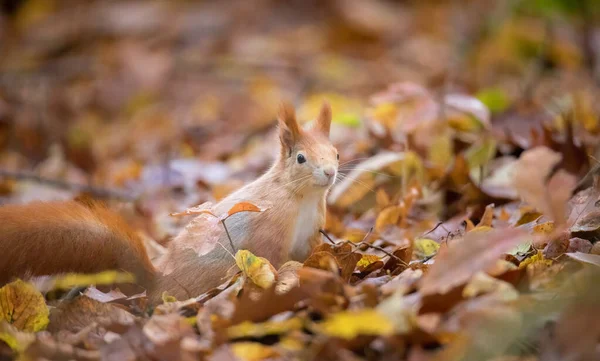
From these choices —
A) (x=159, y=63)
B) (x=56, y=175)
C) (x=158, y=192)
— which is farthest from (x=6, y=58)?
(x=158, y=192)

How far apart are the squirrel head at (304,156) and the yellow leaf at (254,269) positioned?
469 mm

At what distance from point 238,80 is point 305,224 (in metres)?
4.70

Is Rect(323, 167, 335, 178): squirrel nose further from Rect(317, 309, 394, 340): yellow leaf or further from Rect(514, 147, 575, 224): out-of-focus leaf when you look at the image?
Rect(317, 309, 394, 340): yellow leaf

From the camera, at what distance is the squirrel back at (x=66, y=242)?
6.57 feet

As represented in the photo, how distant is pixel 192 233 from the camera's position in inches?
80.5

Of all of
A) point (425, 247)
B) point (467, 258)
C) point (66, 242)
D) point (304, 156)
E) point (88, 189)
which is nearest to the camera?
point (467, 258)

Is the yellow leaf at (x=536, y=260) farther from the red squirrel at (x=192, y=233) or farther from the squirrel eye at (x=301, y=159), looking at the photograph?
the squirrel eye at (x=301, y=159)

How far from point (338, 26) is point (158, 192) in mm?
5032

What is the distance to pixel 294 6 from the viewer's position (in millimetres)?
8953

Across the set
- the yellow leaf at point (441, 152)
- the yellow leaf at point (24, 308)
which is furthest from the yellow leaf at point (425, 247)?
the yellow leaf at point (24, 308)

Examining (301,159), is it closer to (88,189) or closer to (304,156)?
(304,156)

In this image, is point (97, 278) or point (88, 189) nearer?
point (97, 278)

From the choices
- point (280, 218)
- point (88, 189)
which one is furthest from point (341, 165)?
point (88, 189)

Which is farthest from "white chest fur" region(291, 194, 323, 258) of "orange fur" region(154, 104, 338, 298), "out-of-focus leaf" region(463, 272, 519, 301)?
"out-of-focus leaf" region(463, 272, 519, 301)
